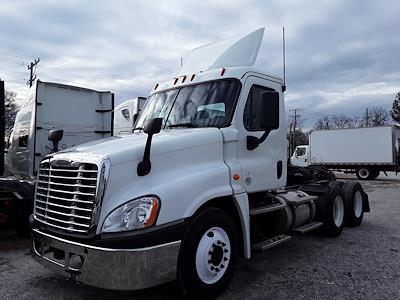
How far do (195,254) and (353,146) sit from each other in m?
24.9

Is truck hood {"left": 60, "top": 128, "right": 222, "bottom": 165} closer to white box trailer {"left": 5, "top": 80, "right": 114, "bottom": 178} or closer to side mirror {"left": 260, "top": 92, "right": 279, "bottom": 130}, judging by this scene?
side mirror {"left": 260, "top": 92, "right": 279, "bottom": 130}

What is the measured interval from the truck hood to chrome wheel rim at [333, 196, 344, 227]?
419 centimetres

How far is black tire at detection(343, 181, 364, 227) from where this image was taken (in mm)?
8316

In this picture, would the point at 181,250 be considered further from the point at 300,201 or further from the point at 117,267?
the point at 300,201

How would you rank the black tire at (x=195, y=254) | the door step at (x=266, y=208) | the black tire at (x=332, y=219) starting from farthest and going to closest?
the black tire at (x=332, y=219)
the door step at (x=266, y=208)
the black tire at (x=195, y=254)

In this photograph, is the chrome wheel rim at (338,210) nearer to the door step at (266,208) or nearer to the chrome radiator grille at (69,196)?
the door step at (266,208)

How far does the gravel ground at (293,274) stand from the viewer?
14.9 ft

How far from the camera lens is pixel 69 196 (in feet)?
12.9

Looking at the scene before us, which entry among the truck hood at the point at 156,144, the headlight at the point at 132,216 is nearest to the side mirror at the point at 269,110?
the truck hood at the point at 156,144

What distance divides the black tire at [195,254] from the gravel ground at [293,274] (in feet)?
0.62

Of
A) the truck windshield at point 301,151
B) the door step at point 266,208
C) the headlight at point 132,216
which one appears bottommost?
the door step at point 266,208

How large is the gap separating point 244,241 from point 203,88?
2.04 metres

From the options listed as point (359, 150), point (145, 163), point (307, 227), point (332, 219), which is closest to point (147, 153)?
point (145, 163)

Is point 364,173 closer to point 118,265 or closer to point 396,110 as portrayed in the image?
point 118,265
